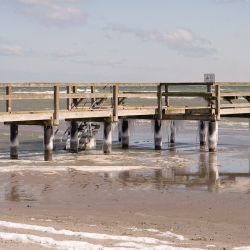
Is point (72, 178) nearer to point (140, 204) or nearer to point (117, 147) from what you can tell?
point (140, 204)

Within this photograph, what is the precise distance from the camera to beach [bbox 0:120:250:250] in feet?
31.2

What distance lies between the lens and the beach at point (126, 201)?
31.2ft

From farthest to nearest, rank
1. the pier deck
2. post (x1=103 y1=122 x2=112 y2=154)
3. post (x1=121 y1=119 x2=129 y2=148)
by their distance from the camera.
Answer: post (x1=121 y1=119 x2=129 y2=148)
post (x1=103 y1=122 x2=112 y2=154)
the pier deck

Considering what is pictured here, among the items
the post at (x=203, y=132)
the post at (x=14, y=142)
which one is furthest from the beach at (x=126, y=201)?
the post at (x=203, y=132)

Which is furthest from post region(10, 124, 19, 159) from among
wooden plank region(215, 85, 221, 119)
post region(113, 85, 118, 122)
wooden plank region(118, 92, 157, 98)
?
wooden plank region(215, 85, 221, 119)

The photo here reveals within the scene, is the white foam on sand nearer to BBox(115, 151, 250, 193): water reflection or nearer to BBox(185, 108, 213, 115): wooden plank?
BBox(115, 151, 250, 193): water reflection

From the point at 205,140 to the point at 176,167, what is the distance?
320 inches

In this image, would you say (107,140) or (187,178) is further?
(107,140)

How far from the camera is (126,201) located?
1326 centimetres

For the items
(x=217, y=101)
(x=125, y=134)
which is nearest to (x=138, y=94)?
(x=125, y=134)

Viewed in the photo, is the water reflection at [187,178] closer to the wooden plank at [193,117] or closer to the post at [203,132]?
the wooden plank at [193,117]

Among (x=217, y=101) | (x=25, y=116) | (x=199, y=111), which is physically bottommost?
(x=25, y=116)

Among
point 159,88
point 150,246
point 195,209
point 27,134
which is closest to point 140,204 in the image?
point 195,209

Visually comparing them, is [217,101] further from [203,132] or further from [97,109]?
[97,109]
